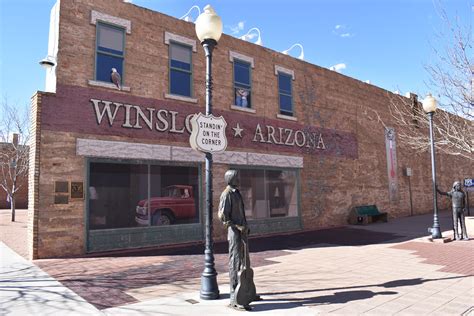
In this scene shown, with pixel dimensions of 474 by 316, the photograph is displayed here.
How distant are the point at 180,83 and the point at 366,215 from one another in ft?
37.1

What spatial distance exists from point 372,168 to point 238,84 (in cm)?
1012

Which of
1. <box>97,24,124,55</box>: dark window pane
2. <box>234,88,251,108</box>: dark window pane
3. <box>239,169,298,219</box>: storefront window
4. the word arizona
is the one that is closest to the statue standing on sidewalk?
<box>239,169,298,219</box>: storefront window

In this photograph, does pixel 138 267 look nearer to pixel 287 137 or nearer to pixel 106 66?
pixel 106 66

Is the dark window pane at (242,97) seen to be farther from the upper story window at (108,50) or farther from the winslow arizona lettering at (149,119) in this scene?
the upper story window at (108,50)

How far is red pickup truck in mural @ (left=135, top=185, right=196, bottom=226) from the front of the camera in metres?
11.7

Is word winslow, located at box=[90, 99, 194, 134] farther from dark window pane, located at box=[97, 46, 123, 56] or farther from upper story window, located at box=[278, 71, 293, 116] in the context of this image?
upper story window, located at box=[278, 71, 293, 116]

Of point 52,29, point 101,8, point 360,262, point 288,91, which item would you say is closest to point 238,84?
point 288,91

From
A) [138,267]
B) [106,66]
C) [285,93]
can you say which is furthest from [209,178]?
[285,93]

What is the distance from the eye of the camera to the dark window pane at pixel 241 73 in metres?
14.8

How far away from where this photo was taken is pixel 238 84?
48.6ft

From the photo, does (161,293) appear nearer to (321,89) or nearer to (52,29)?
(52,29)

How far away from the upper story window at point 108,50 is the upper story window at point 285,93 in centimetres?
715

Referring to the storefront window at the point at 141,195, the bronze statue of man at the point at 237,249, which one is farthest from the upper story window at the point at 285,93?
the bronze statue of man at the point at 237,249

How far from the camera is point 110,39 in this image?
1156 centimetres
